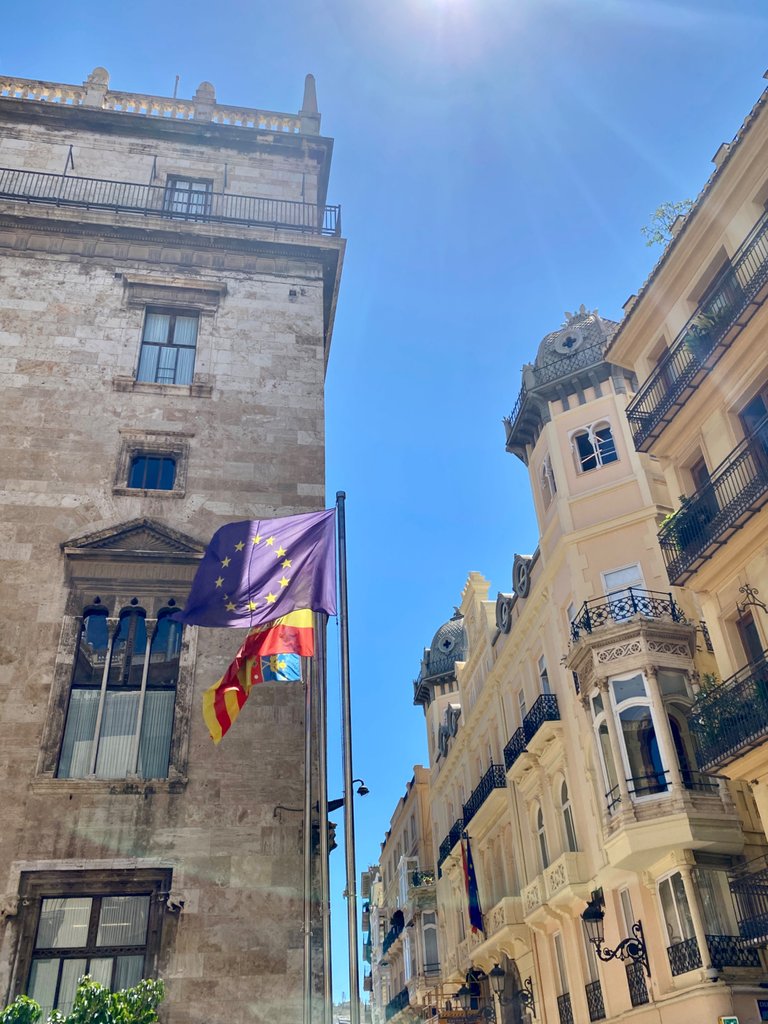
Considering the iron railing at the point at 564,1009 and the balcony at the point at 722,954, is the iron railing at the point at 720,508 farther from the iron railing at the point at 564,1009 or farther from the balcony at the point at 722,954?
the iron railing at the point at 564,1009

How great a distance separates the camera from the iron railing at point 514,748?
2931 cm

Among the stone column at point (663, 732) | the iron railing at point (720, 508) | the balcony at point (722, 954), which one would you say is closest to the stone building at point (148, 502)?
the iron railing at point (720, 508)

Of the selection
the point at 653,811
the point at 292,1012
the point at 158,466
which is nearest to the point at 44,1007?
the point at 292,1012

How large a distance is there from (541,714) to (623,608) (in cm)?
540

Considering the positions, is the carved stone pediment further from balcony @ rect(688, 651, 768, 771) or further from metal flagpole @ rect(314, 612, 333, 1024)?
balcony @ rect(688, 651, 768, 771)

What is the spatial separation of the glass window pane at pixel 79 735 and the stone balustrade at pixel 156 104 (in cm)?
1785

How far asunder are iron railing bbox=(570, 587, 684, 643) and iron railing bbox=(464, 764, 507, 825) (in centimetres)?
986

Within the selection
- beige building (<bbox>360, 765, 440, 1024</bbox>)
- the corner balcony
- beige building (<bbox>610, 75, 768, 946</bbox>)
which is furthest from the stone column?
beige building (<bbox>360, 765, 440, 1024</bbox>)

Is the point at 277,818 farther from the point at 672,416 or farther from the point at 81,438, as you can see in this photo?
the point at 672,416

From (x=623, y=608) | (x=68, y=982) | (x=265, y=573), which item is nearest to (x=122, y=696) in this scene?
(x=265, y=573)

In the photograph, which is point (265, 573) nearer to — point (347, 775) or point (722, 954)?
point (347, 775)

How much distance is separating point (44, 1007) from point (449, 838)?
29.3m

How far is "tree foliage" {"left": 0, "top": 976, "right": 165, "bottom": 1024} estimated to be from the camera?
1164cm

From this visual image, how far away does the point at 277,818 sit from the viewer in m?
16.3
